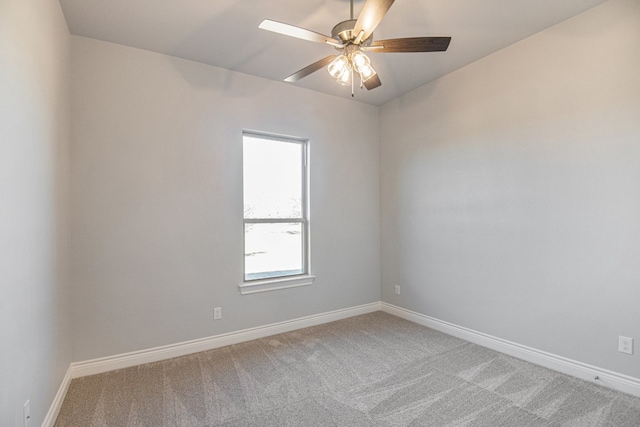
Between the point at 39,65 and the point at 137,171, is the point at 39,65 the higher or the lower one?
the higher one

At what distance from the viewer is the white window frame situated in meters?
3.33

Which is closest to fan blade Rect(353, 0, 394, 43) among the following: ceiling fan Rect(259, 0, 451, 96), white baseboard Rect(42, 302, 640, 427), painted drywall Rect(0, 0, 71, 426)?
ceiling fan Rect(259, 0, 451, 96)

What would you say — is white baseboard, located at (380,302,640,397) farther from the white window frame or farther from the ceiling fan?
the ceiling fan

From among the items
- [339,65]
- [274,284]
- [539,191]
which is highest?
[339,65]

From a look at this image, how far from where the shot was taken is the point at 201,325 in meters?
3.05

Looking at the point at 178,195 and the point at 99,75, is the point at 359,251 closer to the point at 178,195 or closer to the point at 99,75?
the point at 178,195

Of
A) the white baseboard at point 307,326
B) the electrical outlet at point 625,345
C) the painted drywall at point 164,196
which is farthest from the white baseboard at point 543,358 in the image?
the painted drywall at point 164,196

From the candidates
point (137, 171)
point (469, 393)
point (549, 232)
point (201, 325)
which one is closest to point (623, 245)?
point (549, 232)

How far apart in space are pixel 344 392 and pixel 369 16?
2.45m

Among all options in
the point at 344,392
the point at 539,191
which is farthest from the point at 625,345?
the point at 344,392

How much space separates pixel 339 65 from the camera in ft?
6.98

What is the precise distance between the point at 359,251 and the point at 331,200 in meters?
0.79

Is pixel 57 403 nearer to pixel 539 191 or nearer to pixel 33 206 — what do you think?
pixel 33 206

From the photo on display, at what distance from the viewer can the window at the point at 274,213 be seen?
3416 millimetres
